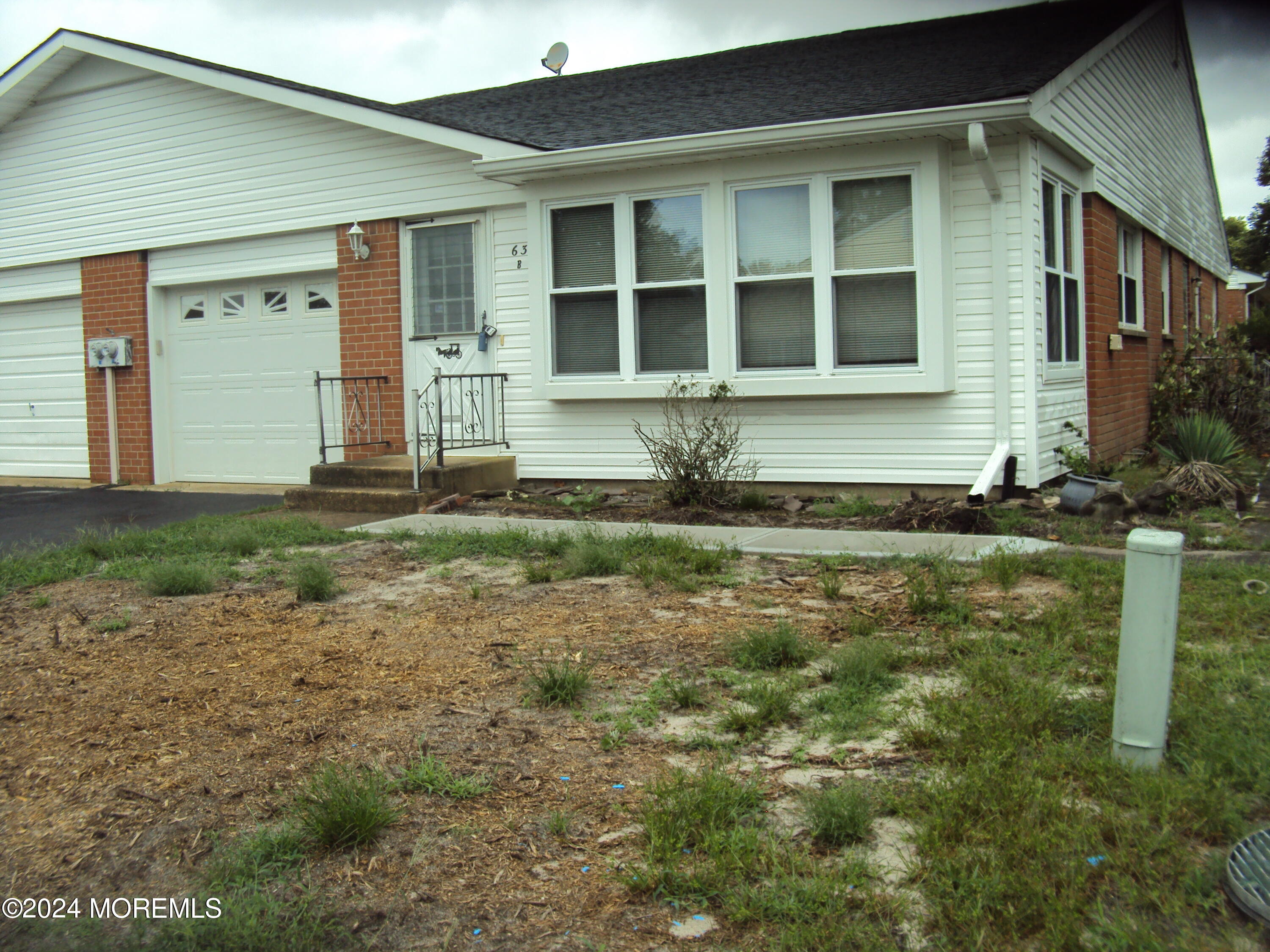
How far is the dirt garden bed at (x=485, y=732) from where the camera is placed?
2.47 meters

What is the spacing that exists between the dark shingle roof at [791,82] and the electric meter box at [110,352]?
3242 millimetres

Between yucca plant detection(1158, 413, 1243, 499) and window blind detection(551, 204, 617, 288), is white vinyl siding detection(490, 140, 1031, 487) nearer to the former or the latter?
window blind detection(551, 204, 617, 288)

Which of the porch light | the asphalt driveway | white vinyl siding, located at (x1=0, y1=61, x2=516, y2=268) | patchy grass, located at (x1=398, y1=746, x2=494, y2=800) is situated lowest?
patchy grass, located at (x1=398, y1=746, x2=494, y2=800)

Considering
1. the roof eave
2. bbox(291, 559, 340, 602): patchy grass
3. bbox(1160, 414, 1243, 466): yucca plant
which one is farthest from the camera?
the roof eave

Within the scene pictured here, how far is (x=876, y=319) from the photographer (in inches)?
331

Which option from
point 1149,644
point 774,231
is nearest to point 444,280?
point 774,231

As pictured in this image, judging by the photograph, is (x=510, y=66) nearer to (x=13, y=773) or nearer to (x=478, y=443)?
(x=478, y=443)

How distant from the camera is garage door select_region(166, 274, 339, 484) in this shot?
11.3 m

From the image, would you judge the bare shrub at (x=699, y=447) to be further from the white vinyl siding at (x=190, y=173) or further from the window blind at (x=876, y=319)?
the white vinyl siding at (x=190, y=173)

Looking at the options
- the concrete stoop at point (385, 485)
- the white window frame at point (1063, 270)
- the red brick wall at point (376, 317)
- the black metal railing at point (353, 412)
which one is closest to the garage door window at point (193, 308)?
the black metal railing at point (353, 412)

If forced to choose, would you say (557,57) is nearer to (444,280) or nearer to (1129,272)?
(444,280)

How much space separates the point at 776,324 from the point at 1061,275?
2648 mm

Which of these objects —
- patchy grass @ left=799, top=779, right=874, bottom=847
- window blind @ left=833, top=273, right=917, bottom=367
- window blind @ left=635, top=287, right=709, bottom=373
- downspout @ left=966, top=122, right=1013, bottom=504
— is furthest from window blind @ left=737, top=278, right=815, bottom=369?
patchy grass @ left=799, top=779, right=874, bottom=847

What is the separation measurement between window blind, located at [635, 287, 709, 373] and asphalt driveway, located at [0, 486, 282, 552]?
375 cm
